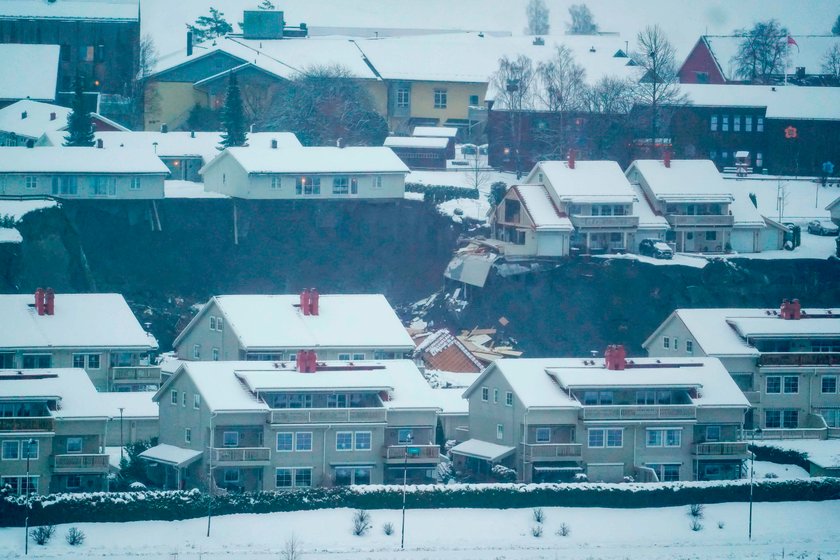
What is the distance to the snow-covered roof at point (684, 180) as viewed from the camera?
3027 inches

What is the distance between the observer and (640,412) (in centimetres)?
5366

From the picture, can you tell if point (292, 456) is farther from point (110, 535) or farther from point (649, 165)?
point (649, 165)

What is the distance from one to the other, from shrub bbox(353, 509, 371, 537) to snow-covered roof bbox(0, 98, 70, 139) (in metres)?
39.9

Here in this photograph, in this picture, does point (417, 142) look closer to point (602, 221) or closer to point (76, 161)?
point (602, 221)

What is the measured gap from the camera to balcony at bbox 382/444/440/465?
52.3 metres

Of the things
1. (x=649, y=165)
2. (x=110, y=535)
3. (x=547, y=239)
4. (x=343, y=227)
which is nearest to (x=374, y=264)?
(x=343, y=227)

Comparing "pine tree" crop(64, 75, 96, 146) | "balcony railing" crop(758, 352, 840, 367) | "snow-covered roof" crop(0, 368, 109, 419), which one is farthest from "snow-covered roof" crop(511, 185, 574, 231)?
"snow-covered roof" crop(0, 368, 109, 419)

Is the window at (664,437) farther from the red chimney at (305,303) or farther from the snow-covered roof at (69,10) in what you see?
the snow-covered roof at (69,10)

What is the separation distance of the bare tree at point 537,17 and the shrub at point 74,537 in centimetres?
12505

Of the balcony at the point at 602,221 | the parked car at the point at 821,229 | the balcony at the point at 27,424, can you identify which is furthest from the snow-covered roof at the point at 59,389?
the parked car at the point at 821,229

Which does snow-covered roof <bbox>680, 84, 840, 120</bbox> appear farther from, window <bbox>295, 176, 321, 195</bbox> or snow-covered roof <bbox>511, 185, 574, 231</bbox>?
window <bbox>295, 176, 321, 195</bbox>

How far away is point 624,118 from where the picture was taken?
86.5 meters

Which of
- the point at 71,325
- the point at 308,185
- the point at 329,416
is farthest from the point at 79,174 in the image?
the point at 329,416

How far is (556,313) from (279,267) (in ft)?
39.6
